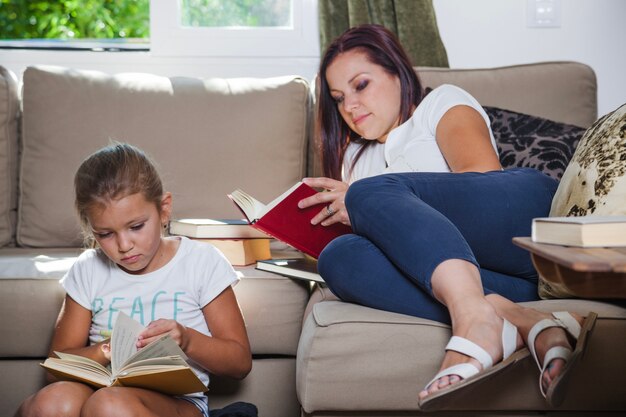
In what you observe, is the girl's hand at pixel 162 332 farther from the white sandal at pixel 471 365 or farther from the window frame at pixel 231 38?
the window frame at pixel 231 38

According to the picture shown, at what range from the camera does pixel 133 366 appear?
52.4 inches

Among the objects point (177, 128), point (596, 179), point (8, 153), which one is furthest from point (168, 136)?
point (596, 179)


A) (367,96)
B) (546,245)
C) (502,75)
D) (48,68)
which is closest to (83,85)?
(48,68)

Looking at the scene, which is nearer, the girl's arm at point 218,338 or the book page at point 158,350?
the book page at point 158,350

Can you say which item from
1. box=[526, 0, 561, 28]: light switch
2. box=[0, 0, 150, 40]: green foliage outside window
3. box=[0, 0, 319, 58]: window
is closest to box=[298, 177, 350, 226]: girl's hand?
box=[0, 0, 319, 58]: window

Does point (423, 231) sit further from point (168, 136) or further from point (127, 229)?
point (168, 136)

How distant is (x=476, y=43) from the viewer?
9.61 feet

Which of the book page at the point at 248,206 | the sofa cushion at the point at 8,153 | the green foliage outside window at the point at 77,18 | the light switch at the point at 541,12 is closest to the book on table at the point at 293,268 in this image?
the book page at the point at 248,206

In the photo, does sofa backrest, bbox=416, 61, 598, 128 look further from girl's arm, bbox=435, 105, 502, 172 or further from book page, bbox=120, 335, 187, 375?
book page, bbox=120, 335, 187, 375

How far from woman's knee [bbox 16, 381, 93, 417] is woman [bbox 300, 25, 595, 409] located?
0.51m

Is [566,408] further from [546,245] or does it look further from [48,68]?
[48,68]

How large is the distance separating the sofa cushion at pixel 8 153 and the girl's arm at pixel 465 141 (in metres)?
1.39

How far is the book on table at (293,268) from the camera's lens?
1.83 metres

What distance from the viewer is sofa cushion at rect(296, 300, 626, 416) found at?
52.7 inches
